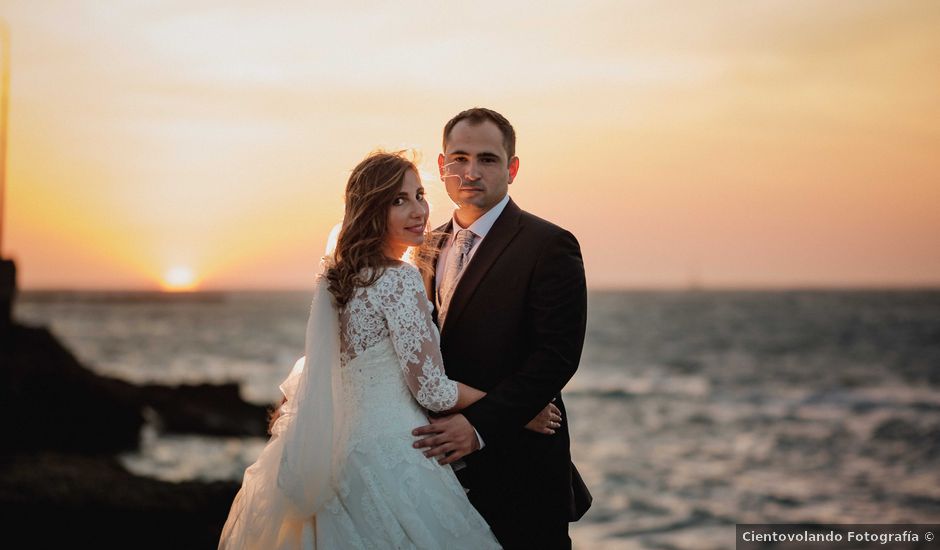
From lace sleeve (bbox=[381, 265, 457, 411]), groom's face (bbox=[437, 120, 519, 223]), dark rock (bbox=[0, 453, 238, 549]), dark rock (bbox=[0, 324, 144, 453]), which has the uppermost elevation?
groom's face (bbox=[437, 120, 519, 223])

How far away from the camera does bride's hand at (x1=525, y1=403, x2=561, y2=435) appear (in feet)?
13.0

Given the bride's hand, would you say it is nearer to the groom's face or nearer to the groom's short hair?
the groom's face

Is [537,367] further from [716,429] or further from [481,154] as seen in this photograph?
[716,429]

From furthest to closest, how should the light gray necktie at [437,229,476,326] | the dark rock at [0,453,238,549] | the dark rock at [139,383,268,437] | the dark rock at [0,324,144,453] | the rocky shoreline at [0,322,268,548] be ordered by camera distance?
1. the dark rock at [139,383,268,437]
2. the dark rock at [0,324,144,453]
3. the rocky shoreline at [0,322,268,548]
4. the dark rock at [0,453,238,549]
5. the light gray necktie at [437,229,476,326]

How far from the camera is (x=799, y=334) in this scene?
50.3 m

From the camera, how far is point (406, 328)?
3.46 meters

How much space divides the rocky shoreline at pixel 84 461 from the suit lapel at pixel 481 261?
3.38 meters

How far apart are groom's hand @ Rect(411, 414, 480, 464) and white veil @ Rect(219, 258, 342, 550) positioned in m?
0.34

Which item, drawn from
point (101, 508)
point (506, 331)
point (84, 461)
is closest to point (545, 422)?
point (506, 331)

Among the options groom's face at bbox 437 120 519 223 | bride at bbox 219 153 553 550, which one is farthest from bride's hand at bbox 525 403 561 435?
groom's face at bbox 437 120 519 223

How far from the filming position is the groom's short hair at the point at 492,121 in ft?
13.5

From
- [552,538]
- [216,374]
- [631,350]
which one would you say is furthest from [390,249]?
[631,350]

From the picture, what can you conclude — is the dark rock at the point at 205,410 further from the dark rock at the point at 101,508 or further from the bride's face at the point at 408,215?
the bride's face at the point at 408,215

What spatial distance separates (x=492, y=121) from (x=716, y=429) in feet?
56.9
